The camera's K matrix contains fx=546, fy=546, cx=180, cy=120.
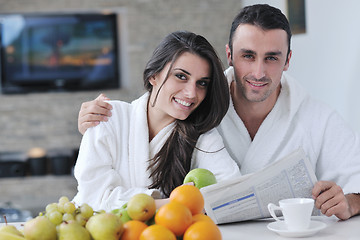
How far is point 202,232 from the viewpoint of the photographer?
1.07 m

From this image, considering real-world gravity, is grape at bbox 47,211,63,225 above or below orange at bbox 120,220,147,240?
above

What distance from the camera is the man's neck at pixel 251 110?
6.78 ft

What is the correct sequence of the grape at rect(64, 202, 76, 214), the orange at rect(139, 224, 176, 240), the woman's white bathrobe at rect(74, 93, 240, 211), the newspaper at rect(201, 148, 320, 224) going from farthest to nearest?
the woman's white bathrobe at rect(74, 93, 240, 211)
the newspaper at rect(201, 148, 320, 224)
the grape at rect(64, 202, 76, 214)
the orange at rect(139, 224, 176, 240)

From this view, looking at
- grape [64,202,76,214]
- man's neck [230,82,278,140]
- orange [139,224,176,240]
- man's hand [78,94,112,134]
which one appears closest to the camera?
orange [139,224,176,240]

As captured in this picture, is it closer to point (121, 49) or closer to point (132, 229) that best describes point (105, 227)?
point (132, 229)

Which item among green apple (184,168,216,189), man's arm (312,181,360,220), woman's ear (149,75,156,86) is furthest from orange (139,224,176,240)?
woman's ear (149,75,156,86)

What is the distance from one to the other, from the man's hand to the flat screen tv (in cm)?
355

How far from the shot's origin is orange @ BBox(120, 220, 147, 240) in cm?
108

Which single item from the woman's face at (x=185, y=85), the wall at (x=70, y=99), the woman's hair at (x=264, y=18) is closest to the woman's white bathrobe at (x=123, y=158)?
the woman's face at (x=185, y=85)

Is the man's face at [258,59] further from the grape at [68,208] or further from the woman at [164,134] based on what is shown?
the grape at [68,208]

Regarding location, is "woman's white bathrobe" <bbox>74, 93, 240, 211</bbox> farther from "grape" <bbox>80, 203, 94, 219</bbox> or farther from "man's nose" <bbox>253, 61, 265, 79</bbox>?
"grape" <bbox>80, 203, 94, 219</bbox>

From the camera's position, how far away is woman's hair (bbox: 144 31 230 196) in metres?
1.80

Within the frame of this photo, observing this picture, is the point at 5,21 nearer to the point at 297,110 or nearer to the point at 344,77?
the point at 344,77

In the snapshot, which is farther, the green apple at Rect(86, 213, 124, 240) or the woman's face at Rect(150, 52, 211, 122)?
the woman's face at Rect(150, 52, 211, 122)
